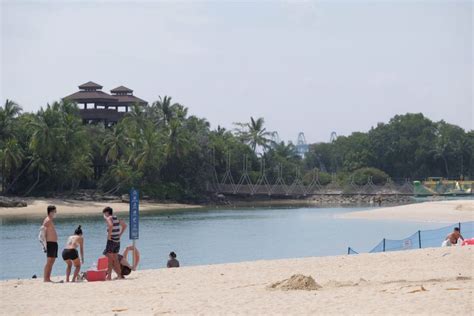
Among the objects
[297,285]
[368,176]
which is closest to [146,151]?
[368,176]

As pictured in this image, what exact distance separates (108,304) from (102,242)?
26.5 meters

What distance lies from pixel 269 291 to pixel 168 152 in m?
74.5

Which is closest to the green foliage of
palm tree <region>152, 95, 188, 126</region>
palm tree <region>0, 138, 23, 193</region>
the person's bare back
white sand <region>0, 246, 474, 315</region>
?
palm tree <region>152, 95, 188, 126</region>

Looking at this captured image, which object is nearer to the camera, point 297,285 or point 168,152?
point 297,285

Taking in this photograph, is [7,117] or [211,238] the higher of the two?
[7,117]

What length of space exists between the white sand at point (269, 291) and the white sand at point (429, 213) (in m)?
36.7

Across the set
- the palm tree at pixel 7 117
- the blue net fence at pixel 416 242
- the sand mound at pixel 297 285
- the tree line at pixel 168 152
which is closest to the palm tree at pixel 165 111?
the tree line at pixel 168 152

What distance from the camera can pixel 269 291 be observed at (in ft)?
50.7

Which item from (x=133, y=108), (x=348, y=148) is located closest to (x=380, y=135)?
(x=348, y=148)

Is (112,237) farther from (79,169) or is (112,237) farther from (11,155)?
(79,169)

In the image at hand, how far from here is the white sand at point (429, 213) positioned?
57853 mm

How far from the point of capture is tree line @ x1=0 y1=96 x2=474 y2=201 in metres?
78.9

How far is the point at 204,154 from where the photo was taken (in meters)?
97.3

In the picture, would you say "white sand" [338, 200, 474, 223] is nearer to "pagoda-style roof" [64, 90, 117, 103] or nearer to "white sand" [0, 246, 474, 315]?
"white sand" [0, 246, 474, 315]
